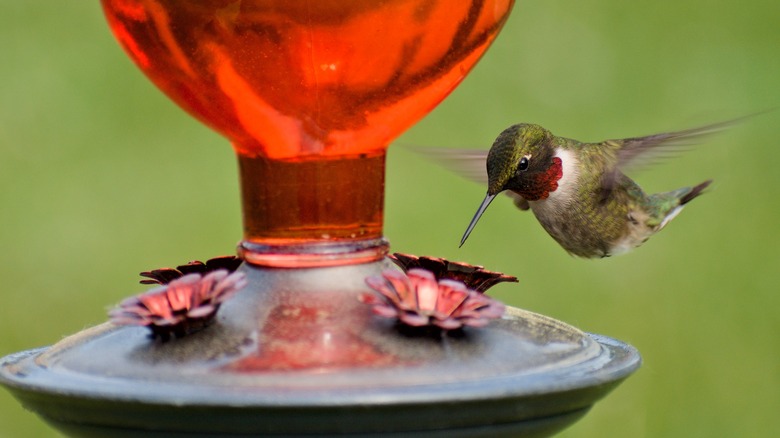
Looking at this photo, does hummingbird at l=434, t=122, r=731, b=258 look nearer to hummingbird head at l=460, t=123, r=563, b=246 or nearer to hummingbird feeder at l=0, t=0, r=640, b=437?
hummingbird head at l=460, t=123, r=563, b=246

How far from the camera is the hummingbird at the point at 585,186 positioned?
335cm

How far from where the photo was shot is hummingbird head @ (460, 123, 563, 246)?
10.4 ft

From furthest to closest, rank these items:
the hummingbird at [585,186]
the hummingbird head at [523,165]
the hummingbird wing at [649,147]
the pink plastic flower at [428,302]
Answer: the hummingbird wing at [649,147] < the hummingbird at [585,186] < the hummingbird head at [523,165] < the pink plastic flower at [428,302]

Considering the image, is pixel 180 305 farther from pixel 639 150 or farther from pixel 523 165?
pixel 639 150

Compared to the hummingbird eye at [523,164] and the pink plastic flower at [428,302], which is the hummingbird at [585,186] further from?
the pink plastic flower at [428,302]

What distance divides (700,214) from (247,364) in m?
4.77

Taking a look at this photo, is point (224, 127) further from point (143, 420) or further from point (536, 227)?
point (536, 227)

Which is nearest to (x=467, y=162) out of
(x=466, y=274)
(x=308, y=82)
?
(x=466, y=274)

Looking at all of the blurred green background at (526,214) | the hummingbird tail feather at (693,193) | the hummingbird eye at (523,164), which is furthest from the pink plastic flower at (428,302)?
the blurred green background at (526,214)

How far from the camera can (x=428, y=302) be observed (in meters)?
2.16

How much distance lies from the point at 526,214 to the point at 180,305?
4326 mm

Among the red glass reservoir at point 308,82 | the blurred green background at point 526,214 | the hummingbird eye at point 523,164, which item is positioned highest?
the red glass reservoir at point 308,82

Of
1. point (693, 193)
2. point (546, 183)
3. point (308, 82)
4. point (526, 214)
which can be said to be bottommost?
point (526, 214)

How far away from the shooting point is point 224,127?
240 cm
